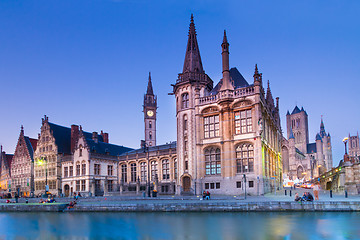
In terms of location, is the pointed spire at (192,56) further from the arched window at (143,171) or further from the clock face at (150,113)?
the clock face at (150,113)

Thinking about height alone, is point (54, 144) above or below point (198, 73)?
below

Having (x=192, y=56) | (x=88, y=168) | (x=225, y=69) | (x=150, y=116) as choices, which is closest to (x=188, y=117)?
(x=225, y=69)

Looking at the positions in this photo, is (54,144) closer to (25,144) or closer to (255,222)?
(25,144)

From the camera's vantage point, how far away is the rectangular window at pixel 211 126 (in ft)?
137

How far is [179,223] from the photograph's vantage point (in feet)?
62.8

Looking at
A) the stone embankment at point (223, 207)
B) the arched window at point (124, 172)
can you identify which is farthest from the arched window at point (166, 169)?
the stone embankment at point (223, 207)

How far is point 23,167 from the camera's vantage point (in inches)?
2734

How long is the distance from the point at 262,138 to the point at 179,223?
22.7 metres

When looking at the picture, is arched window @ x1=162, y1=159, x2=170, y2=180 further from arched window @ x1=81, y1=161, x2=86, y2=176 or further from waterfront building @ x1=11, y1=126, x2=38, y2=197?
waterfront building @ x1=11, y1=126, x2=38, y2=197

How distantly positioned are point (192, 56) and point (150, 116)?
51.0 meters

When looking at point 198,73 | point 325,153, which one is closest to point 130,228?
point 198,73

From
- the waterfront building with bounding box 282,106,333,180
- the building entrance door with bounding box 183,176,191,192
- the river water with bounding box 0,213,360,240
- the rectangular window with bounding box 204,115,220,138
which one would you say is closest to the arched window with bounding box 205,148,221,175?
the rectangular window with bounding box 204,115,220,138

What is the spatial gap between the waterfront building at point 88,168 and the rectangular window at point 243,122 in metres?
27.7

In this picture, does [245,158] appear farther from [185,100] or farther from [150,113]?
[150,113]
